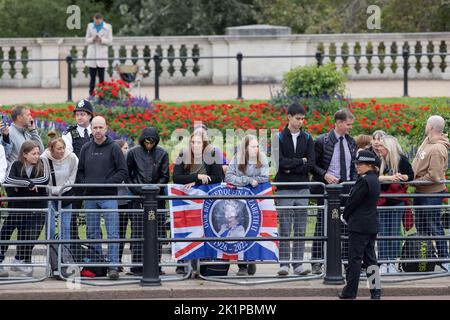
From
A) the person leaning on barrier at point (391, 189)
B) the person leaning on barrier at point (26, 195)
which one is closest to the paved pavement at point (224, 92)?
the person leaning on barrier at point (391, 189)

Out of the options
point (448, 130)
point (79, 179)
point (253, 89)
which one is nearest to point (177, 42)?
point (253, 89)

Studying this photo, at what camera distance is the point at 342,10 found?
37250 millimetres

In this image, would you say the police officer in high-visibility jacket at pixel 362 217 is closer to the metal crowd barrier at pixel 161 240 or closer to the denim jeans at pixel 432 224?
the metal crowd barrier at pixel 161 240

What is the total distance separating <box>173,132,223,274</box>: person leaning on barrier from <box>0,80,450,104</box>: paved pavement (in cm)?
1000

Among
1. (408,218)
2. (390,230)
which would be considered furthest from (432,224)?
(390,230)

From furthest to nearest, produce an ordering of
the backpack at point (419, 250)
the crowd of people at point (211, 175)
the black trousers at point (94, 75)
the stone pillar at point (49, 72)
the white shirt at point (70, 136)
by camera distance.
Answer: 1. the stone pillar at point (49, 72)
2. the black trousers at point (94, 75)
3. the white shirt at point (70, 136)
4. the backpack at point (419, 250)
5. the crowd of people at point (211, 175)

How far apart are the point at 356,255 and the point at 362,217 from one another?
41 centimetres

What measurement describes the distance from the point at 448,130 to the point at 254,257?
6166mm

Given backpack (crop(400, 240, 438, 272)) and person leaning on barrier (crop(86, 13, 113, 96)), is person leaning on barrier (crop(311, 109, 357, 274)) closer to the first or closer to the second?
backpack (crop(400, 240, 438, 272))

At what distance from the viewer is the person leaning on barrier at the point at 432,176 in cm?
1508

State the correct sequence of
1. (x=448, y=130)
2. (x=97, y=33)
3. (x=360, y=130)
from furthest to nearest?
(x=97, y=33) < (x=360, y=130) < (x=448, y=130)

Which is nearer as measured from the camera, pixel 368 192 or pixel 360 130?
pixel 368 192

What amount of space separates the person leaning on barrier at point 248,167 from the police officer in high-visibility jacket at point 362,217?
1263mm

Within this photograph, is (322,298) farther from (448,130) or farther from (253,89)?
(253,89)
